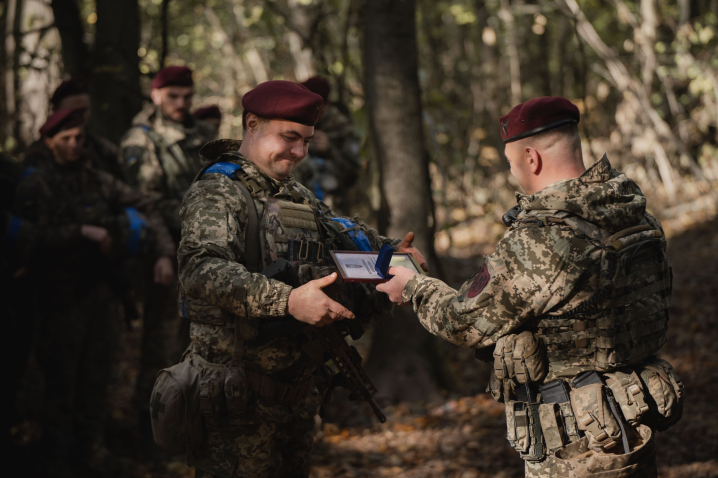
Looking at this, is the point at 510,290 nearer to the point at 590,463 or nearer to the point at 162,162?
the point at 590,463

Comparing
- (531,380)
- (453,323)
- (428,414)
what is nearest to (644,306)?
(531,380)

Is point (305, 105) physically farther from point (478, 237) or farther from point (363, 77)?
point (478, 237)

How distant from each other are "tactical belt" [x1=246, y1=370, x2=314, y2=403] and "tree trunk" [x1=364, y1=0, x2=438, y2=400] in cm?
296

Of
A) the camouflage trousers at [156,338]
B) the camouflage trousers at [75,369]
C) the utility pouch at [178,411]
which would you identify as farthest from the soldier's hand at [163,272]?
the utility pouch at [178,411]

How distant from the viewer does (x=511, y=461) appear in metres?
4.75

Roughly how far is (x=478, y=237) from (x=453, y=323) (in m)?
10.0

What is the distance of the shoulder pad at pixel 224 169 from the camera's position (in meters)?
2.80

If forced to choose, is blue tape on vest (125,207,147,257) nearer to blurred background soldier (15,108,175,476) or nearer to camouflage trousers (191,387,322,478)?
blurred background soldier (15,108,175,476)

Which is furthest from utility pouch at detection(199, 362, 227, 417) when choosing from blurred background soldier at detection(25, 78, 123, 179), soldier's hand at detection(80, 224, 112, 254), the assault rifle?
blurred background soldier at detection(25, 78, 123, 179)

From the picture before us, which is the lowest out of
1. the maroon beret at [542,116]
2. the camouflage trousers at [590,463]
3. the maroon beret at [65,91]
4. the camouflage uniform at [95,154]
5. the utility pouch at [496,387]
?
the camouflage trousers at [590,463]

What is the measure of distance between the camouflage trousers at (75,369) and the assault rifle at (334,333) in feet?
7.30

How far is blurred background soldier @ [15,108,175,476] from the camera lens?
4.20 m

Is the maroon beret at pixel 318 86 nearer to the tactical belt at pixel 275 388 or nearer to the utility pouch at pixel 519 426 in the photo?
the tactical belt at pixel 275 388

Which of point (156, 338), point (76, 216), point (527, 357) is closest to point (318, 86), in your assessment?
point (76, 216)
